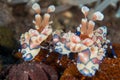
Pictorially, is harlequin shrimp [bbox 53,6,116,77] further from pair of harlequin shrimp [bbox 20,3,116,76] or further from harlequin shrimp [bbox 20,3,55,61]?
harlequin shrimp [bbox 20,3,55,61]

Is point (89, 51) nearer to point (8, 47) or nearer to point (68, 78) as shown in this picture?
point (68, 78)

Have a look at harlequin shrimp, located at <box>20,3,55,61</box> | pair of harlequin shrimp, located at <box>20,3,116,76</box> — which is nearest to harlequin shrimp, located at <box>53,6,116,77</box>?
pair of harlequin shrimp, located at <box>20,3,116,76</box>

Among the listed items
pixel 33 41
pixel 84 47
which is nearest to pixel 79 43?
pixel 84 47

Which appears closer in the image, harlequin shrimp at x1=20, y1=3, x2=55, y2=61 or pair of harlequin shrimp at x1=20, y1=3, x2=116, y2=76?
pair of harlequin shrimp at x1=20, y1=3, x2=116, y2=76

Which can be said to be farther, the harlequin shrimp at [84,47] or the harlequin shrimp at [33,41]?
the harlequin shrimp at [33,41]

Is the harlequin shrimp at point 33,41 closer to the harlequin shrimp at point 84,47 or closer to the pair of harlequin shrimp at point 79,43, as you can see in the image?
the pair of harlequin shrimp at point 79,43

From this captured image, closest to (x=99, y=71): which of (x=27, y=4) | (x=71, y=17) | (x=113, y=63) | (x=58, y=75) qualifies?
(x=113, y=63)

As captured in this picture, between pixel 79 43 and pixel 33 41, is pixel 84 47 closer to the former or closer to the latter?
pixel 79 43

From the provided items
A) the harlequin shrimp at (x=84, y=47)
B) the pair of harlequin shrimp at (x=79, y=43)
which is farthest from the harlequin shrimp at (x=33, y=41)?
the harlequin shrimp at (x=84, y=47)

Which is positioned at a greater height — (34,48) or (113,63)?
(34,48)
